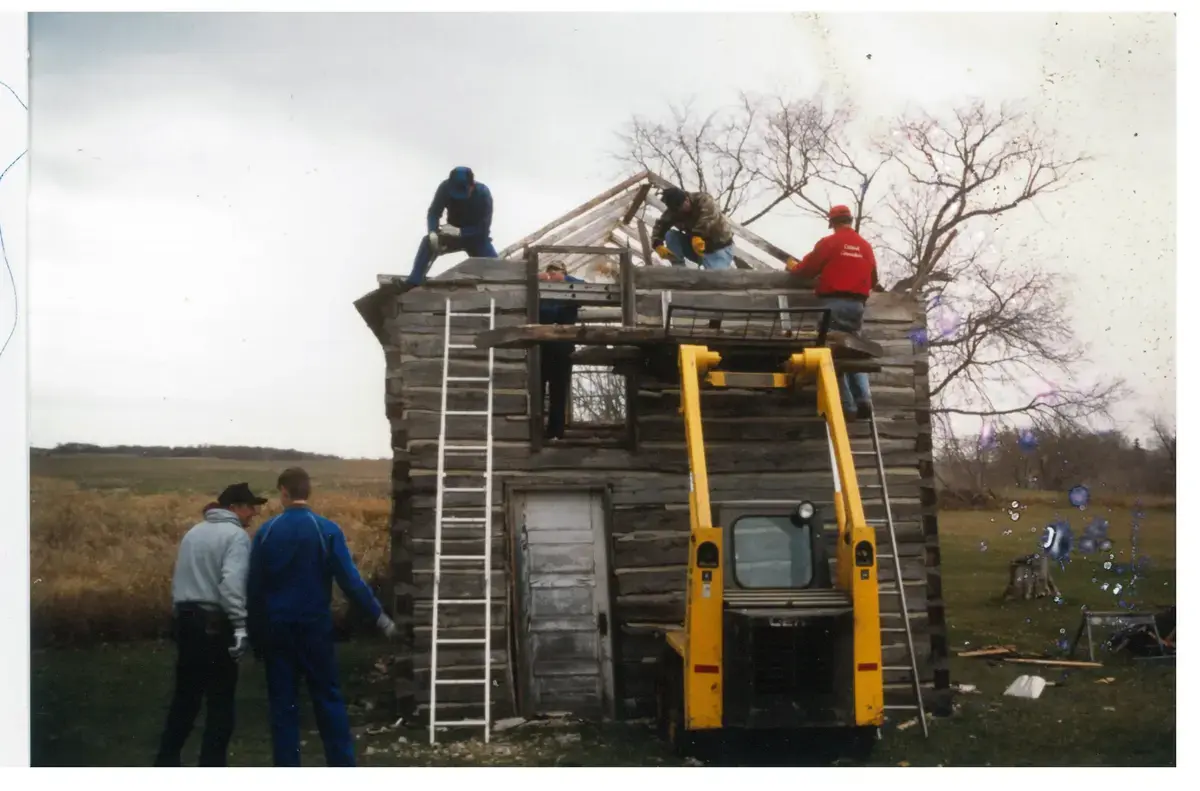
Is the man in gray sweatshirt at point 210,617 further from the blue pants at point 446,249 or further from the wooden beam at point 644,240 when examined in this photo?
the wooden beam at point 644,240

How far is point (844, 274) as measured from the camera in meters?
9.59

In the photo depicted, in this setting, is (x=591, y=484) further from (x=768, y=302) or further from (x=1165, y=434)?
(x=1165, y=434)

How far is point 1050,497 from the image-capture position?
9281mm

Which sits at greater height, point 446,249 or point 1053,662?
point 446,249

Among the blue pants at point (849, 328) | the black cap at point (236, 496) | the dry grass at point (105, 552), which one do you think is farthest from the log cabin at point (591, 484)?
the black cap at point (236, 496)

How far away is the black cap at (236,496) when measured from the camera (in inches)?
300

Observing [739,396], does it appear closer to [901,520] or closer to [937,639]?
[901,520]

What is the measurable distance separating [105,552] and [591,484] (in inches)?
148

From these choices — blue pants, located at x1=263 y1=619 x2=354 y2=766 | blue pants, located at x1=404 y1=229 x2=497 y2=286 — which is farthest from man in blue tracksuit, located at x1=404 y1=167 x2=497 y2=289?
blue pants, located at x1=263 y1=619 x2=354 y2=766

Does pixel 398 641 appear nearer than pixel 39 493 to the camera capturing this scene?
No

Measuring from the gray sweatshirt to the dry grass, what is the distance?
975 mm

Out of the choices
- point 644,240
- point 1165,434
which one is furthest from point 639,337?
point 1165,434
